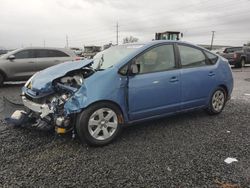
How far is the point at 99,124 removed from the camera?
3.81 m

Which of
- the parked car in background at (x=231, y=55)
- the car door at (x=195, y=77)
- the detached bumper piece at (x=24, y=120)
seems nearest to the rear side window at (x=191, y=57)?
the car door at (x=195, y=77)

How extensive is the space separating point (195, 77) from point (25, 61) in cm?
733

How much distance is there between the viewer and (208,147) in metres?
3.84

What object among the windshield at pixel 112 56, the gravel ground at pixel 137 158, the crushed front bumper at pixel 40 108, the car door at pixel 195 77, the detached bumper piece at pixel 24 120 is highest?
the windshield at pixel 112 56

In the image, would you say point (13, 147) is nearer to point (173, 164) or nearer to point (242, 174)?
point (173, 164)

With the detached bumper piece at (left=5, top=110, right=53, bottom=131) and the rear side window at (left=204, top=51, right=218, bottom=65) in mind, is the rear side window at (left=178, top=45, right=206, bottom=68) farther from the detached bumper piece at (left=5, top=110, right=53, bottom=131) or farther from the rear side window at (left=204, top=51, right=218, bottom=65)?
the detached bumper piece at (left=5, top=110, right=53, bottom=131)

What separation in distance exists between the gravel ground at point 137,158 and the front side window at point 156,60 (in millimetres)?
1064

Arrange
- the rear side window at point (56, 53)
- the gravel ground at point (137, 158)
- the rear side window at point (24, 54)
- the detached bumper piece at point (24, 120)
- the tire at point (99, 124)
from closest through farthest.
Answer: the gravel ground at point (137, 158)
the tire at point (99, 124)
the detached bumper piece at point (24, 120)
the rear side window at point (24, 54)
the rear side window at point (56, 53)

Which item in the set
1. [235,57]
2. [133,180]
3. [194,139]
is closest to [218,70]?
[194,139]

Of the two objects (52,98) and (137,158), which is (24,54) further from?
(137,158)

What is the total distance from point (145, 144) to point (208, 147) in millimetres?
915

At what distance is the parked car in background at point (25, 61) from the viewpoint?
9828 mm

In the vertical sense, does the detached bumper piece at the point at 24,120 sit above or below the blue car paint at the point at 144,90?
below

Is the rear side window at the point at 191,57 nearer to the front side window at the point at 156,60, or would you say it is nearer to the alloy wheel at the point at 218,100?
the front side window at the point at 156,60
